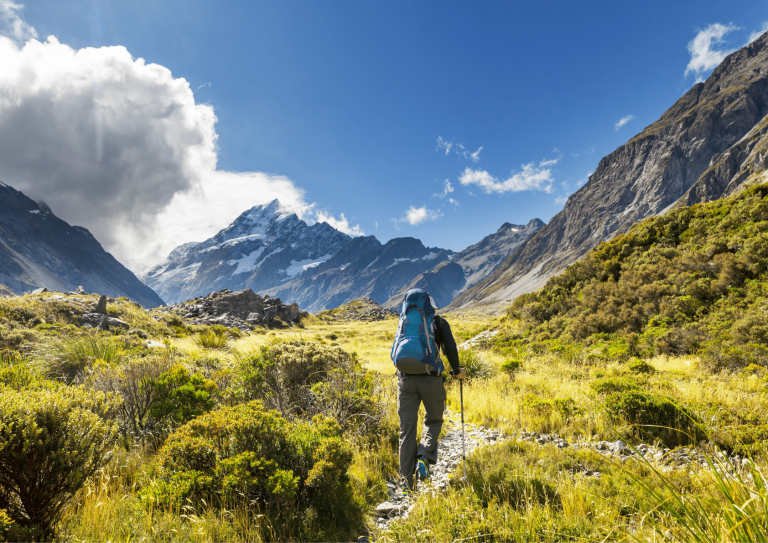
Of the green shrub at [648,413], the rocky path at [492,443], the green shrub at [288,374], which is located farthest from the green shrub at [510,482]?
the green shrub at [288,374]

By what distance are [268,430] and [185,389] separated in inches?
98.4

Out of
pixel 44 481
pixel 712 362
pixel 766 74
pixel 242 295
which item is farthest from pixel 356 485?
pixel 766 74

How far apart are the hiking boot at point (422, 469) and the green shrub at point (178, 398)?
3.41m

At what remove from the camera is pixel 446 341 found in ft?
15.0

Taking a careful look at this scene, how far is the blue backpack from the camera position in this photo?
13.8 feet

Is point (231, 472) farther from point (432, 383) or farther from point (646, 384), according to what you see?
point (646, 384)

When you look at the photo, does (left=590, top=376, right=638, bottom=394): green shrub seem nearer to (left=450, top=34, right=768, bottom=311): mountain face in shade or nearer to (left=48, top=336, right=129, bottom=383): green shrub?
(left=48, top=336, right=129, bottom=383): green shrub

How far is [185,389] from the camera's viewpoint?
207 inches

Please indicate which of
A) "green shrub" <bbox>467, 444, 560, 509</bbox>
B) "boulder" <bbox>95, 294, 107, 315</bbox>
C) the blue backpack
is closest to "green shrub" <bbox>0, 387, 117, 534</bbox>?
the blue backpack

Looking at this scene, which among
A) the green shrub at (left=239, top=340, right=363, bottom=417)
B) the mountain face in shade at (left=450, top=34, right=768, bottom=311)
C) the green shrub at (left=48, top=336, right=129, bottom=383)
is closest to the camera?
the green shrub at (left=239, top=340, right=363, bottom=417)

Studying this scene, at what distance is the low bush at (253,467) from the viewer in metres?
3.10

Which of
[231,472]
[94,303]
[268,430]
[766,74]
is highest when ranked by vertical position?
[766,74]

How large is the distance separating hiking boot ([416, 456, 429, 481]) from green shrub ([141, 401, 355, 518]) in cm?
109

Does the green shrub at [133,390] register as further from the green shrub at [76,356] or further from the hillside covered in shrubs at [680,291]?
the hillside covered in shrubs at [680,291]
